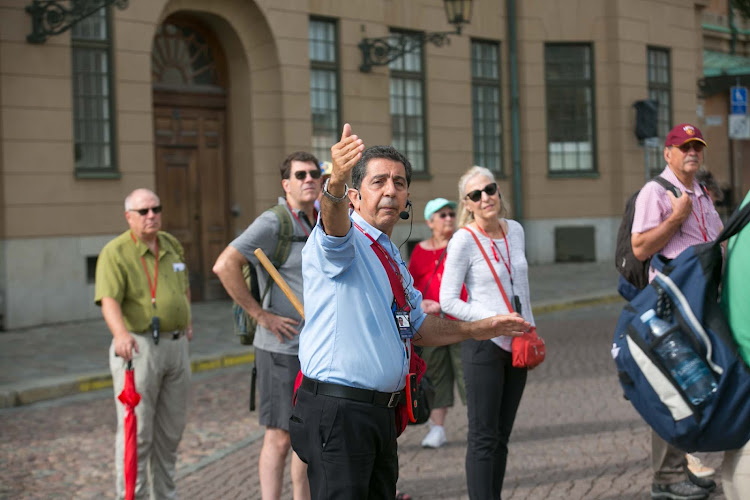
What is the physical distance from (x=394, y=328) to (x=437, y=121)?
55.6ft

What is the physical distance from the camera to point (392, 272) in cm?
354

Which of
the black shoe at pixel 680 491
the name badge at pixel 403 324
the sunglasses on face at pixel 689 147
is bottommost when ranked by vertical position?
the black shoe at pixel 680 491

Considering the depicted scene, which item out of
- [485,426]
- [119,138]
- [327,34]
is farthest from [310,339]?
[327,34]

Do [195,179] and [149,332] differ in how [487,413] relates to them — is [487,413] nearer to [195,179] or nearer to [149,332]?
[149,332]

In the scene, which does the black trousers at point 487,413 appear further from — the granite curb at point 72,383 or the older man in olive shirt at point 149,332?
the granite curb at point 72,383

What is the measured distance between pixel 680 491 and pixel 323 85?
13.4m

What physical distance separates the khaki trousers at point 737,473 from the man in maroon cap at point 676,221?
2.17m

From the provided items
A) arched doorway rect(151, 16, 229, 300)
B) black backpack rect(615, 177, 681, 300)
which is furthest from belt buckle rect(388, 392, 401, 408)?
arched doorway rect(151, 16, 229, 300)

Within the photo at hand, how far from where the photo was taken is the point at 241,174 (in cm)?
1716

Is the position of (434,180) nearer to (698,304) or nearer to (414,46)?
(414,46)

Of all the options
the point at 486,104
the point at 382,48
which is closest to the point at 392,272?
the point at 382,48

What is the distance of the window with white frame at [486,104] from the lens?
69.9 feet

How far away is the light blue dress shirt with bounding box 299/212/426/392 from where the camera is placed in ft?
11.1

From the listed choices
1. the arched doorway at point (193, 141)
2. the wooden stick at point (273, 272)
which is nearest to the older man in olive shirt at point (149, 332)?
the wooden stick at point (273, 272)
